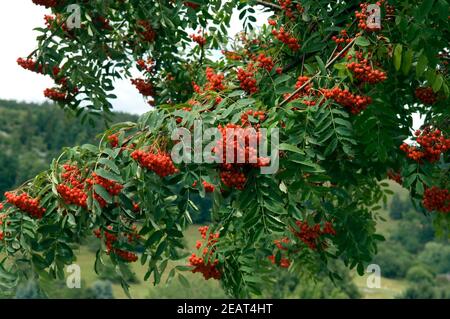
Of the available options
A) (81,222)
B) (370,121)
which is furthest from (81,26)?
(370,121)

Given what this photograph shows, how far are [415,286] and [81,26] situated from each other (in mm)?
90413

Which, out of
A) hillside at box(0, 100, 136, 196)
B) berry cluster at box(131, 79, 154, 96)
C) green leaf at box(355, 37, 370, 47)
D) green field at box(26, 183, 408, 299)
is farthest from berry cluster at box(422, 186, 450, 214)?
hillside at box(0, 100, 136, 196)

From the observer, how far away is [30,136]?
115 meters

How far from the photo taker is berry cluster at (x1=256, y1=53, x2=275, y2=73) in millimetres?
5374

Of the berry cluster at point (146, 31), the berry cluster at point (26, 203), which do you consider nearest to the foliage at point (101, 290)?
the berry cluster at point (146, 31)

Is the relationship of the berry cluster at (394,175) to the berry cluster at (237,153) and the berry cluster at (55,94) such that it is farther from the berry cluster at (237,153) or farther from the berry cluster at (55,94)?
the berry cluster at (55,94)

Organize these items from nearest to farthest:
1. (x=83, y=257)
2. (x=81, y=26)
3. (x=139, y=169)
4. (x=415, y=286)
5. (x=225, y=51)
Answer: (x=139, y=169) → (x=81, y=26) → (x=225, y=51) → (x=415, y=286) → (x=83, y=257)

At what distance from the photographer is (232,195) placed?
15.9ft

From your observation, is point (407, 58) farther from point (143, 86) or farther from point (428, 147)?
point (143, 86)

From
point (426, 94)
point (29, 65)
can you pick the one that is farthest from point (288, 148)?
point (29, 65)

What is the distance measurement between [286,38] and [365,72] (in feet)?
3.15

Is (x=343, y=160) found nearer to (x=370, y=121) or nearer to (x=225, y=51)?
(x=370, y=121)

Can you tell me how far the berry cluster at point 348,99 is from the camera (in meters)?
4.71

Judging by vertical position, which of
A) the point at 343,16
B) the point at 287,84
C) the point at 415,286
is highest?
the point at 343,16
